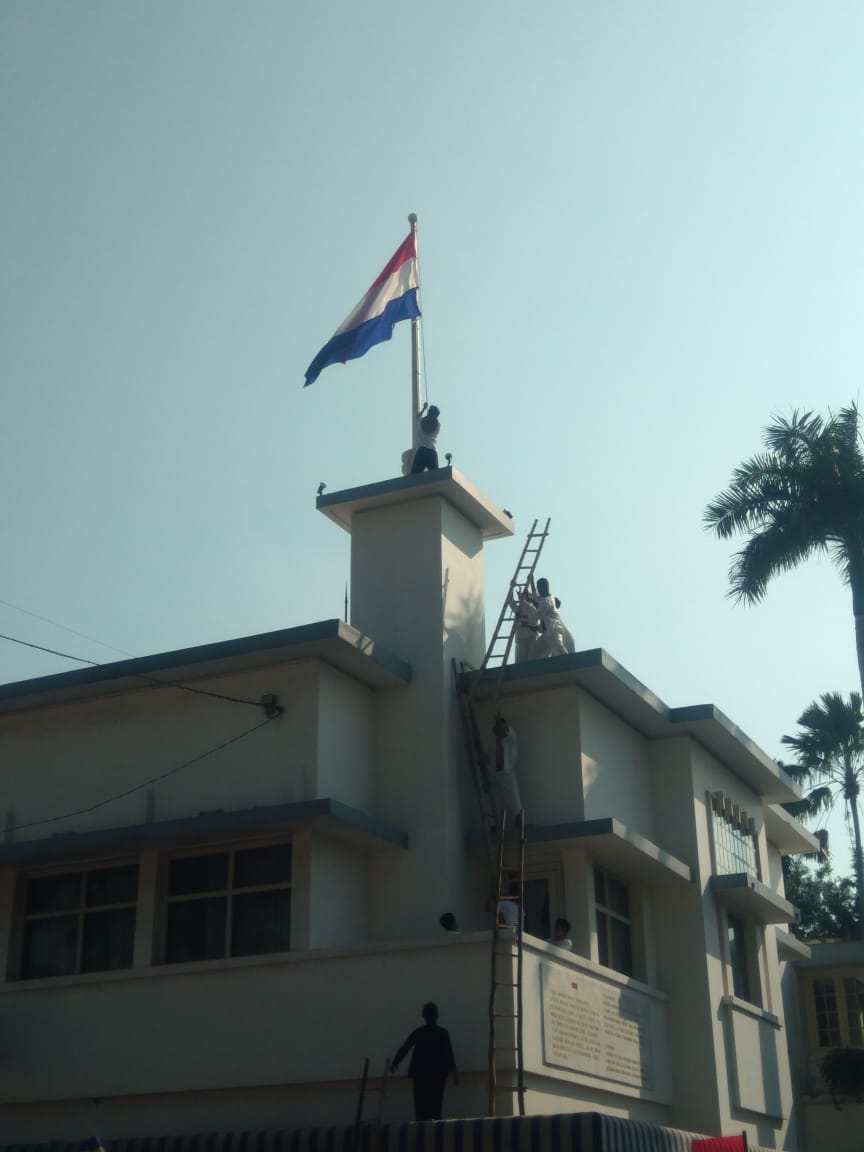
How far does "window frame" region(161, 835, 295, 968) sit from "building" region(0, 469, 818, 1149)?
38mm

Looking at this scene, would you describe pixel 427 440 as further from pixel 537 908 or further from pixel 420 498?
pixel 537 908

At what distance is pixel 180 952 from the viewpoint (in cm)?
1928

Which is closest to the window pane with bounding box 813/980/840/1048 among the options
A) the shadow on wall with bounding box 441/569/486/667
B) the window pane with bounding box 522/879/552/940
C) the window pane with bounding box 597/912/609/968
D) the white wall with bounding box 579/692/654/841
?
the white wall with bounding box 579/692/654/841

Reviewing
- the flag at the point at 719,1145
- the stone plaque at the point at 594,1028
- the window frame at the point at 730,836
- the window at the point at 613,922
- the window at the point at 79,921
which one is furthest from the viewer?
the window frame at the point at 730,836

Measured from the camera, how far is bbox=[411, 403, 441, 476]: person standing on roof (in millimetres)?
23547

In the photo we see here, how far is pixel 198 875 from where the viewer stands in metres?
19.6

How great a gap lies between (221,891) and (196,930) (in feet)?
1.99

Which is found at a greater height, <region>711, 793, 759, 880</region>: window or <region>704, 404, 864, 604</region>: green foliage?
<region>704, 404, 864, 604</region>: green foliage

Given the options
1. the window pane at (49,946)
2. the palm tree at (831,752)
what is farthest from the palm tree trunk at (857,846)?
the window pane at (49,946)

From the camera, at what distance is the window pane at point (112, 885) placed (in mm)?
19906

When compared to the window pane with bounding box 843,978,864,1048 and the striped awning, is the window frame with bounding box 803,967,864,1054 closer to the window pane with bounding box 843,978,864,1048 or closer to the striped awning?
the window pane with bounding box 843,978,864,1048

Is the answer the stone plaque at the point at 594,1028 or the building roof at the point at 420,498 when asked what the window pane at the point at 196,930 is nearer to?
the stone plaque at the point at 594,1028

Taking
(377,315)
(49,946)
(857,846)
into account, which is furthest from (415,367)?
(857,846)

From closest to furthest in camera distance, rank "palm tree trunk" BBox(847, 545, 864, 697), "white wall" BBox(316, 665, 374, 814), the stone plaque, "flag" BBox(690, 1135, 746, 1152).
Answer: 1. "flag" BBox(690, 1135, 746, 1152)
2. the stone plaque
3. "white wall" BBox(316, 665, 374, 814)
4. "palm tree trunk" BBox(847, 545, 864, 697)
